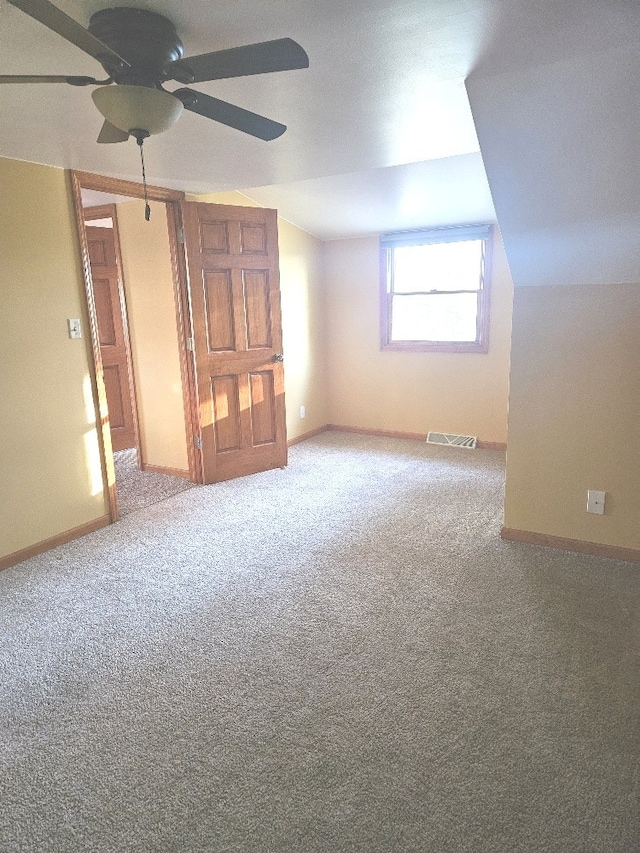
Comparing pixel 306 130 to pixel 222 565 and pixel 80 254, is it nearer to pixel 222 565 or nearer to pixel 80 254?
pixel 80 254

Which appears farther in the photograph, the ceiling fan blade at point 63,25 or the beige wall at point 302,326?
the beige wall at point 302,326

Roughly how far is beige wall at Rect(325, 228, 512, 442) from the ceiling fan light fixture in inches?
148

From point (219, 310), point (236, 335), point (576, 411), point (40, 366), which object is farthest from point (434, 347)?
point (40, 366)

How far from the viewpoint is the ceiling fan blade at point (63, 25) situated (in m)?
1.13

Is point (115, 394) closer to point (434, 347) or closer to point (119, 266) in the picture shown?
point (119, 266)

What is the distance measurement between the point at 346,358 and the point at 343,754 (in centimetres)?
439

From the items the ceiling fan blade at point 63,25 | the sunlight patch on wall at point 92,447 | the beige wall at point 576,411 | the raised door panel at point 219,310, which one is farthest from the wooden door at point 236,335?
the ceiling fan blade at point 63,25

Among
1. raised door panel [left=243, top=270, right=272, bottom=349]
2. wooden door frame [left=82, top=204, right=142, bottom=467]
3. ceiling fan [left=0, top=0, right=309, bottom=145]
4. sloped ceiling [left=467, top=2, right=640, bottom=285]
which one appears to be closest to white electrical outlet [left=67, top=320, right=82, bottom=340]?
wooden door frame [left=82, top=204, right=142, bottom=467]

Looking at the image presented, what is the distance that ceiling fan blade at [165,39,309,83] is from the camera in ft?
4.61

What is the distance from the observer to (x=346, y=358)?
5680 millimetres

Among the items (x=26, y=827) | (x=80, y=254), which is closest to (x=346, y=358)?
(x=80, y=254)

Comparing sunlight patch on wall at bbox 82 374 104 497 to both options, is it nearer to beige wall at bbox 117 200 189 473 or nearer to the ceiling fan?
beige wall at bbox 117 200 189 473

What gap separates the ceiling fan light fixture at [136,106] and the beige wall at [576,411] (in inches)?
78.0

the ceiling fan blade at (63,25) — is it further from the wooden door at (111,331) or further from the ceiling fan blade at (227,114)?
the wooden door at (111,331)
